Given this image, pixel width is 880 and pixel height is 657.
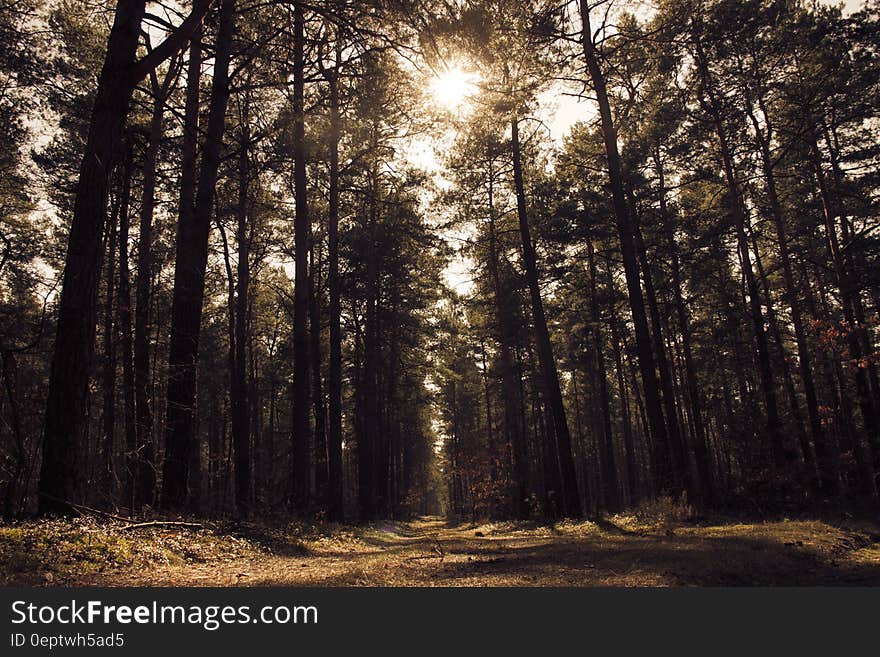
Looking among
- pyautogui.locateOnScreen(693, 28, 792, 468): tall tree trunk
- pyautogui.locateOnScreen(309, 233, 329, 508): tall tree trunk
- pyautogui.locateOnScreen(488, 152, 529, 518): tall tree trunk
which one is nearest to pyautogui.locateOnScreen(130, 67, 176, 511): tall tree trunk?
pyautogui.locateOnScreen(309, 233, 329, 508): tall tree trunk

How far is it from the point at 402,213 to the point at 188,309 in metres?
12.1

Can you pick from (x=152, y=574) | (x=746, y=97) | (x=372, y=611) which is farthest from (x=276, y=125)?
(x=746, y=97)

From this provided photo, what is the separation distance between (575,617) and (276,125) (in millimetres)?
12188

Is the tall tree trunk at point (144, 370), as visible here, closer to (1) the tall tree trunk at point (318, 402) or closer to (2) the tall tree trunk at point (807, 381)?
(1) the tall tree trunk at point (318, 402)

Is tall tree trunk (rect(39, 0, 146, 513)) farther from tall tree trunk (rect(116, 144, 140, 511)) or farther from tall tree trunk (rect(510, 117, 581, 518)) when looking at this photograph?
tall tree trunk (rect(510, 117, 581, 518))

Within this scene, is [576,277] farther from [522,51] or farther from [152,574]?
[152,574]

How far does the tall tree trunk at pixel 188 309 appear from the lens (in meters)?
9.40

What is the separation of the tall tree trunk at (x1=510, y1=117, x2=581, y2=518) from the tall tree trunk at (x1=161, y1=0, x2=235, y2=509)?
962 centimetres

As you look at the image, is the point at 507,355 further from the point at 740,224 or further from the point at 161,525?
the point at 161,525

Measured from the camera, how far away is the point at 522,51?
12.4 meters

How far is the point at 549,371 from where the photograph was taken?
55.7 ft

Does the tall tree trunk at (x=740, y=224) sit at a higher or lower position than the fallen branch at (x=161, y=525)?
higher

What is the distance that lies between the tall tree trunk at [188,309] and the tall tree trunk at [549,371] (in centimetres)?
962

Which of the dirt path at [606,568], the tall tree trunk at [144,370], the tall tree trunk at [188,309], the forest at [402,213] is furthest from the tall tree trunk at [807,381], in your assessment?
the tall tree trunk at [144,370]
